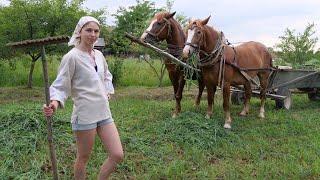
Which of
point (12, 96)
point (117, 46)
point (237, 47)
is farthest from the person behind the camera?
point (117, 46)

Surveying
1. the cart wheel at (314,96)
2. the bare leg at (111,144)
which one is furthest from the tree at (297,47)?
the bare leg at (111,144)

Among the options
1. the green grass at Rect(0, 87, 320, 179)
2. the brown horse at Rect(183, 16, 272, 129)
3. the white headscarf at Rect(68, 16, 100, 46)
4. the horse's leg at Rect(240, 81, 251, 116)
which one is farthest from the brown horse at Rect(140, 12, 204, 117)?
the white headscarf at Rect(68, 16, 100, 46)

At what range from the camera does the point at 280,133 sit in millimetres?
7496

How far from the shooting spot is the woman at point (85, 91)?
159 inches

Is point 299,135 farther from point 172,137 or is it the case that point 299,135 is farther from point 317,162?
point 172,137

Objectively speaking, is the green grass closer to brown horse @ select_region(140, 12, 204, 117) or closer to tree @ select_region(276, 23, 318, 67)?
brown horse @ select_region(140, 12, 204, 117)

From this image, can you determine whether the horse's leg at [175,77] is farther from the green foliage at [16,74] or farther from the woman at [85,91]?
the green foliage at [16,74]

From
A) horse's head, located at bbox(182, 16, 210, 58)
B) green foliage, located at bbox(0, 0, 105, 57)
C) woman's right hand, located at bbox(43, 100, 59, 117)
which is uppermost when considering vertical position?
green foliage, located at bbox(0, 0, 105, 57)

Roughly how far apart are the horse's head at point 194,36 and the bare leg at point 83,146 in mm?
3229

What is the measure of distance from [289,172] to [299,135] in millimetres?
2229

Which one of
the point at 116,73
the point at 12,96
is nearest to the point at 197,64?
the point at 12,96

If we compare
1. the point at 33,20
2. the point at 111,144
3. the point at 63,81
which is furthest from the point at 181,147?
the point at 33,20

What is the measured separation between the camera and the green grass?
5387mm

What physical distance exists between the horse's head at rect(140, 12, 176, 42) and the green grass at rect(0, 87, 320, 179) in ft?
5.12
